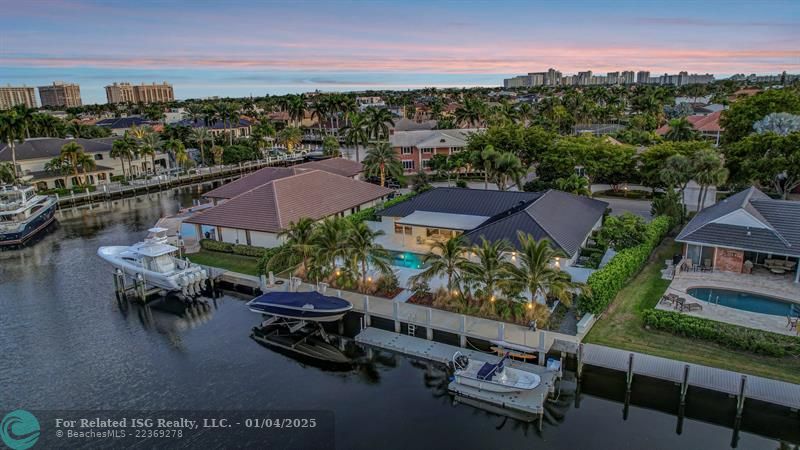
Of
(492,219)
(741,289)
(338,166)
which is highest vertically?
(338,166)

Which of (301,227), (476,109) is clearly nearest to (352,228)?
Result: (301,227)

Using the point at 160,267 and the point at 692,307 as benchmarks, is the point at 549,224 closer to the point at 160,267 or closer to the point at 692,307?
the point at 692,307

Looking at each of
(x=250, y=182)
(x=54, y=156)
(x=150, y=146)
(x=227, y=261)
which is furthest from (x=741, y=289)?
(x=54, y=156)

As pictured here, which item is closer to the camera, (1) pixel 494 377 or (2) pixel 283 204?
(1) pixel 494 377

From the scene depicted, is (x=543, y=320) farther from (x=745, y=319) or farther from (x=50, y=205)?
(x=50, y=205)

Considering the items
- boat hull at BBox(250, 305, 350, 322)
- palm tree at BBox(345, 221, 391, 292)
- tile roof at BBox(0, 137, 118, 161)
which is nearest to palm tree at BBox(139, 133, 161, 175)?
tile roof at BBox(0, 137, 118, 161)

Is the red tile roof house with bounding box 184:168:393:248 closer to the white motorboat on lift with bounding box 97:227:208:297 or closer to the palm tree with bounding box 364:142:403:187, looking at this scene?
the white motorboat on lift with bounding box 97:227:208:297
